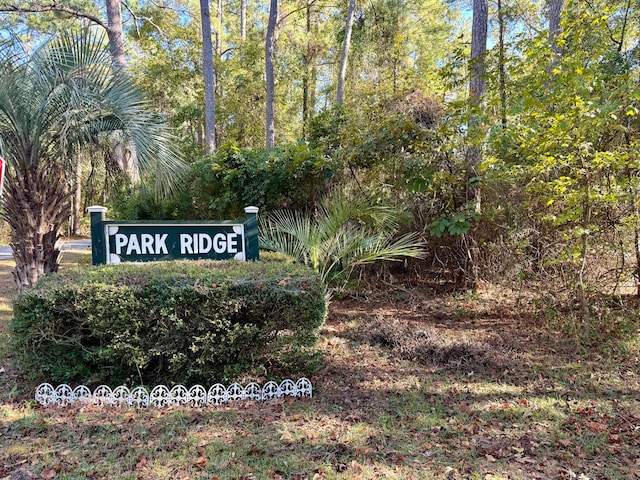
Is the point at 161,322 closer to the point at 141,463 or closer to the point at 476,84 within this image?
the point at 141,463

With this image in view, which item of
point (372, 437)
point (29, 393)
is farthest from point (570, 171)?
point (29, 393)

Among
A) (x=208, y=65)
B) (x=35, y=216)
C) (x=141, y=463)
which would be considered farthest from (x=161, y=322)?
(x=208, y=65)

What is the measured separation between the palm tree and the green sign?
1042mm

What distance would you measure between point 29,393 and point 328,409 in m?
2.29

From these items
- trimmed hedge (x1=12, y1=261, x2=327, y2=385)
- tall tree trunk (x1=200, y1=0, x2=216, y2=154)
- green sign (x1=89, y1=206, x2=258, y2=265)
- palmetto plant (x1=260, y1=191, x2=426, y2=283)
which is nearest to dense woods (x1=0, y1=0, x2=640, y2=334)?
palmetto plant (x1=260, y1=191, x2=426, y2=283)

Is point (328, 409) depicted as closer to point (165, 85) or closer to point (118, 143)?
point (118, 143)

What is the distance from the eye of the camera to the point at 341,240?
4.95 metres

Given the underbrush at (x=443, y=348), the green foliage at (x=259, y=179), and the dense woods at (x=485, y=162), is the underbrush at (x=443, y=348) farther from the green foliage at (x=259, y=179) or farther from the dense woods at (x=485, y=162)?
the green foliage at (x=259, y=179)

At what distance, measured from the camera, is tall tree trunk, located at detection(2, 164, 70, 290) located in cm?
414

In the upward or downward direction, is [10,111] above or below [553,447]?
above

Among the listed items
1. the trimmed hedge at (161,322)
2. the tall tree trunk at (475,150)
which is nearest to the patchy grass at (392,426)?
the trimmed hedge at (161,322)

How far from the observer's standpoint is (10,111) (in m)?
3.88

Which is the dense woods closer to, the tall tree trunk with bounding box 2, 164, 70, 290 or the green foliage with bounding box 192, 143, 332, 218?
the green foliage with bounding box 192, 143, 332, 218

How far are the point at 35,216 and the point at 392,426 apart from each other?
406 centimetres
